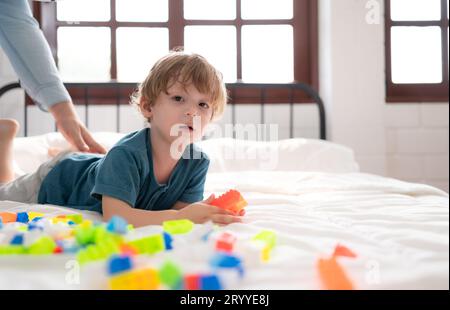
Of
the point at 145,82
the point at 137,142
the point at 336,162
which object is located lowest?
the point at 336,162

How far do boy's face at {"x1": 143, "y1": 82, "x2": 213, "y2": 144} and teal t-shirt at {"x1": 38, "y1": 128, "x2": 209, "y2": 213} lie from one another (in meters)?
0.06

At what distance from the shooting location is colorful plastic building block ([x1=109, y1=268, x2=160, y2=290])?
444mm

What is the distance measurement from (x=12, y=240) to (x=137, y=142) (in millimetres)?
392

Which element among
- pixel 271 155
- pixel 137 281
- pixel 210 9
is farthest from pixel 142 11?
pixel 137 281

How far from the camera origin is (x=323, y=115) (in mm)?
2207

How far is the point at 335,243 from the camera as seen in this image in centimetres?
61

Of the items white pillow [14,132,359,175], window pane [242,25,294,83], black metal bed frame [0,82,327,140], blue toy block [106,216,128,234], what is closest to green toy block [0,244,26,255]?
blue toy block [106,216,128,234]

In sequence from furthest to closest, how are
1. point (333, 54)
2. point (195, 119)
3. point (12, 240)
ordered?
point (333, 54), point (195, 119), point (12, 240)

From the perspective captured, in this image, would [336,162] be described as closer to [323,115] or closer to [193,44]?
[323,115]

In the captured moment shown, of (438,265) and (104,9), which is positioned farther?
(104,9)

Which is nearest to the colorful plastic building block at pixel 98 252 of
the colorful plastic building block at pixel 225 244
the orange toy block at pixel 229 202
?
the colorful plastic building block at pixel 225 244

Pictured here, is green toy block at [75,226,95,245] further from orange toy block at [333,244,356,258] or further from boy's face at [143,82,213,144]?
boy's face at [143,82,213,144]

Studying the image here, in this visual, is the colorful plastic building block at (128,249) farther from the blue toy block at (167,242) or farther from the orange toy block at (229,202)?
the orange toy block at (229,202)
